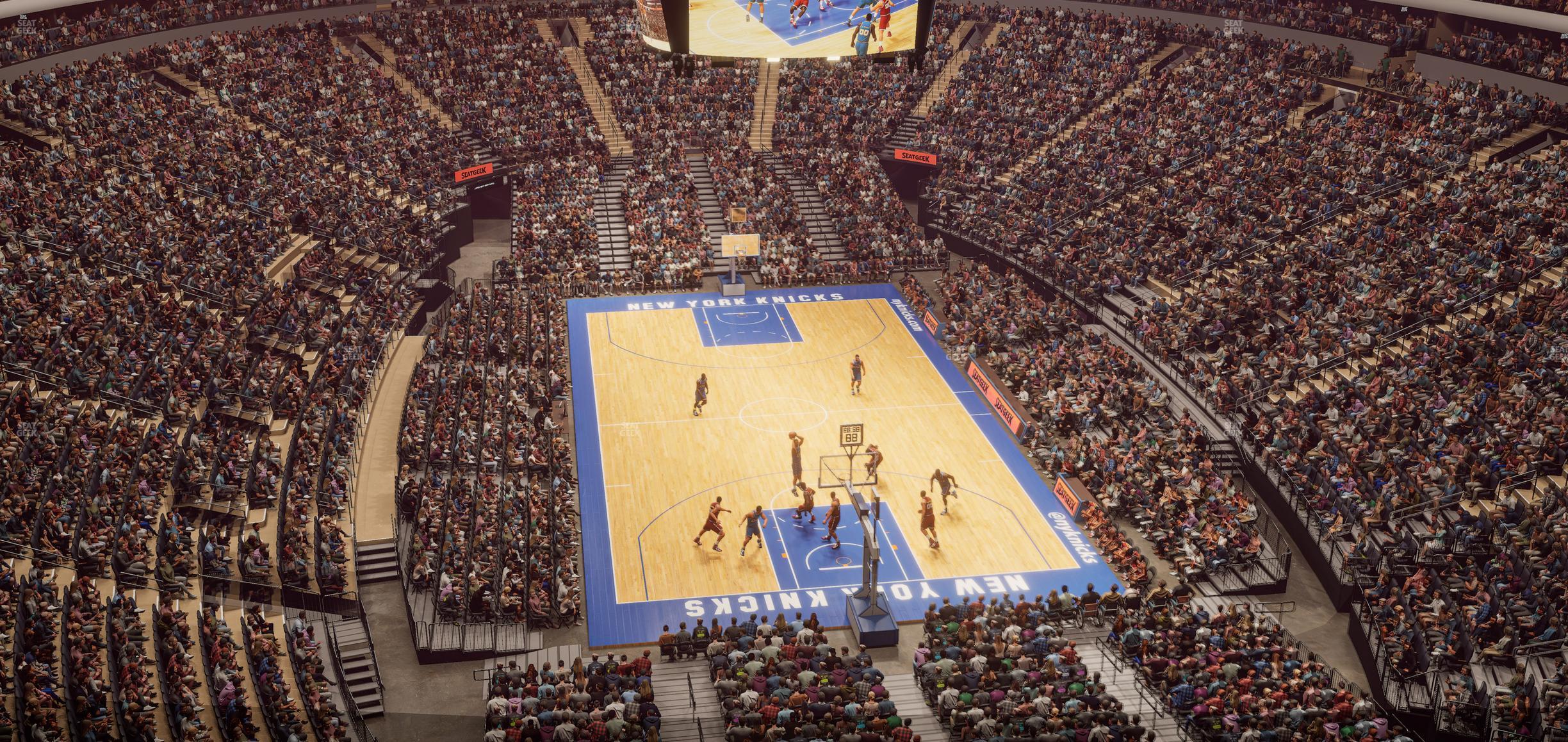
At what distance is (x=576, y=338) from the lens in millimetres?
42156

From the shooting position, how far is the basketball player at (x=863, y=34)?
24109 millimetres

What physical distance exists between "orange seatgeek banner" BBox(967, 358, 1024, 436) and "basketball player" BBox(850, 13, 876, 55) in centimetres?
1374

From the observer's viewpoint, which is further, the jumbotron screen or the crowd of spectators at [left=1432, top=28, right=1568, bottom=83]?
the crowd of spectators at [left=1432, top=28, right=1568, bottom=83]

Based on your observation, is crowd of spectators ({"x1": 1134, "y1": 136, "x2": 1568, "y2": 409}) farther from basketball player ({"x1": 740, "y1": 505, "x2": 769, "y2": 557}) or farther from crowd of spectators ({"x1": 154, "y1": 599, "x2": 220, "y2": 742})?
crowd of spectators ({"x1": 154, "y1": 599, "x2": 220, "y2": 742})

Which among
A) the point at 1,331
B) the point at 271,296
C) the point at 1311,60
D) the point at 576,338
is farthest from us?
the point at 1311,60

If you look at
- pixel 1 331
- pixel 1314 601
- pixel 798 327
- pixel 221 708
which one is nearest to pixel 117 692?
pixel 221 708

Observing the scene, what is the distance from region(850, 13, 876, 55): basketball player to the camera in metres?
24.1

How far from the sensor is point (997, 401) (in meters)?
36.5

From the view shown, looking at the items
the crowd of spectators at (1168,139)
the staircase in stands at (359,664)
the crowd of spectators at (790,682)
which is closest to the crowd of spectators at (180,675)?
the staircase in stands at (359,664)

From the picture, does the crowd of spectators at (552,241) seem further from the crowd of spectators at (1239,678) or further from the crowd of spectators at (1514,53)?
the crowd of spectators at (1514,53)

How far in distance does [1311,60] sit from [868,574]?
105 ft

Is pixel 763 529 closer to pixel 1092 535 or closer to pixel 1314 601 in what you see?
pixel 1092 535

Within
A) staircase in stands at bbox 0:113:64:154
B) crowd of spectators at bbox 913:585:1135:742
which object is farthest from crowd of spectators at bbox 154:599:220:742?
staircase in stands at bbox 0:113:64:154

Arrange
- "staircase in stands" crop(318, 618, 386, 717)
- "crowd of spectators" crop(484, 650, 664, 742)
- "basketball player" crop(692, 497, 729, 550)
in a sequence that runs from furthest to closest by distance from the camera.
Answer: "basketball player" crop(692, 497, 729, 550) → "staircase in stands" crop(318, 618, 386, 717) → "crowd of spectators" crop(484, 650, 664, 742)
